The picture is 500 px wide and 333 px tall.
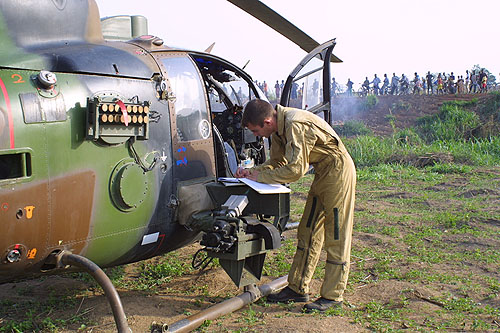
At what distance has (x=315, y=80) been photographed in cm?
664

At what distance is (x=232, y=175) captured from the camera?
5.53 meters

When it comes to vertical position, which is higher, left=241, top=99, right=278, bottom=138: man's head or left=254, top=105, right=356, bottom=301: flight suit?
left=241, top=99, right=278, bottom=138: man's head

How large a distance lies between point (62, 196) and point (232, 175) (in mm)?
2239

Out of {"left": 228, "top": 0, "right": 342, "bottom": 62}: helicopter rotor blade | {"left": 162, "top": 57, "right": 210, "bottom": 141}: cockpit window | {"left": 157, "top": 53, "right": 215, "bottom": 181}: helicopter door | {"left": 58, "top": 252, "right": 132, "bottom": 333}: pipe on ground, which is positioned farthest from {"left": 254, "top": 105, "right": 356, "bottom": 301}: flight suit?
{"left": 58, "top": 252, "right": 132, "bottom": 333}: pipe on ground

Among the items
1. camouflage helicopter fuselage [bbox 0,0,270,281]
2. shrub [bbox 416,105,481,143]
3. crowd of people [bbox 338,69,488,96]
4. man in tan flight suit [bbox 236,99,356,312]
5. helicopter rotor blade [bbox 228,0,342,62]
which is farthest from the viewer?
crowd of people [bbox 338,69,488,96]

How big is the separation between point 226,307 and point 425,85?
41.7 m

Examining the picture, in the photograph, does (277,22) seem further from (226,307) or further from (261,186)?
(226,307)

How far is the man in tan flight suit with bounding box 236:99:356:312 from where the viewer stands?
440 centimetres

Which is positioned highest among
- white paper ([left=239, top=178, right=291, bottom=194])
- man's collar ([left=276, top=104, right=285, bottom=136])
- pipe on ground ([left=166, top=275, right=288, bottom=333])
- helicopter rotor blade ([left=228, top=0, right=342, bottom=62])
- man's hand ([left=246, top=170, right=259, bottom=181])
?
helicopter rotor blade ([left=228, top=0, right=342, bottom=62])

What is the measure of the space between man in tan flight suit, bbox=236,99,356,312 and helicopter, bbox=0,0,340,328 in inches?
15.2

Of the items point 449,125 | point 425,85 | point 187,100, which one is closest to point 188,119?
point 187,100

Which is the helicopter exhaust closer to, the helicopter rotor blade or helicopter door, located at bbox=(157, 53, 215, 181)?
helicopter door, located at bbox=(157, 53, 215, 181)

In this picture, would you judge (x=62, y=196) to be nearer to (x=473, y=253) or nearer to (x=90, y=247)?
(x=90, y=247)

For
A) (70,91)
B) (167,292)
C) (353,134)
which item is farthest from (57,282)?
(353,134)
